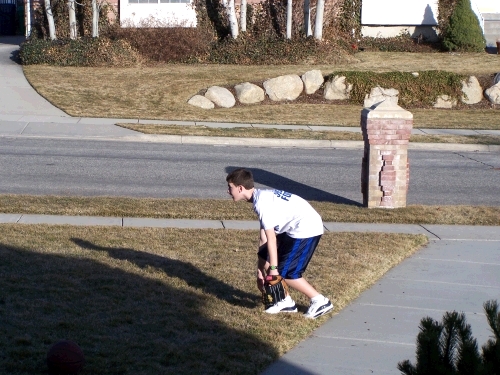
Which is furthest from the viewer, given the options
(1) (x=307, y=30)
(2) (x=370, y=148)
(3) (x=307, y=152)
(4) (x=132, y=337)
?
(1) (x=307, y=30)

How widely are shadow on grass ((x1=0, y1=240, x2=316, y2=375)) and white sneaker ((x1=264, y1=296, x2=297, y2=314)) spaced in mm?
430

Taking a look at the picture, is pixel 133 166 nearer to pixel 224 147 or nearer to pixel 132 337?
pixel 224 147

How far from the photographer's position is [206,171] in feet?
44.8

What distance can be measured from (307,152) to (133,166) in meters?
4.39

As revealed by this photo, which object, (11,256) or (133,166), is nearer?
(11,256)

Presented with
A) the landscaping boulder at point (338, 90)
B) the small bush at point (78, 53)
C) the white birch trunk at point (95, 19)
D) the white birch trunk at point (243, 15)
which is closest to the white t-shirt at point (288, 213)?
the landscaping boulder at point (338, 90)

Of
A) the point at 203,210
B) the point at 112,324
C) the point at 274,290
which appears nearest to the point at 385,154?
the point at 203,210

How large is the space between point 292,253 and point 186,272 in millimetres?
1563

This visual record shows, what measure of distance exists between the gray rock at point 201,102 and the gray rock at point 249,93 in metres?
1.05

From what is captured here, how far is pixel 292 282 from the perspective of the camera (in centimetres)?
606

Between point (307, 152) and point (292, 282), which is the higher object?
point (292, 282)

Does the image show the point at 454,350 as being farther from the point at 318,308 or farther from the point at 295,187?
the point at 295,187

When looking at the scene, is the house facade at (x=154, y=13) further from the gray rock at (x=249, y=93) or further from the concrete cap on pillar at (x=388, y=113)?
the concrete cap on pillar at (x=388, y=113)

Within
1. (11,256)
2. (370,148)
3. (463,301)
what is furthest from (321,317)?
(370,148)
